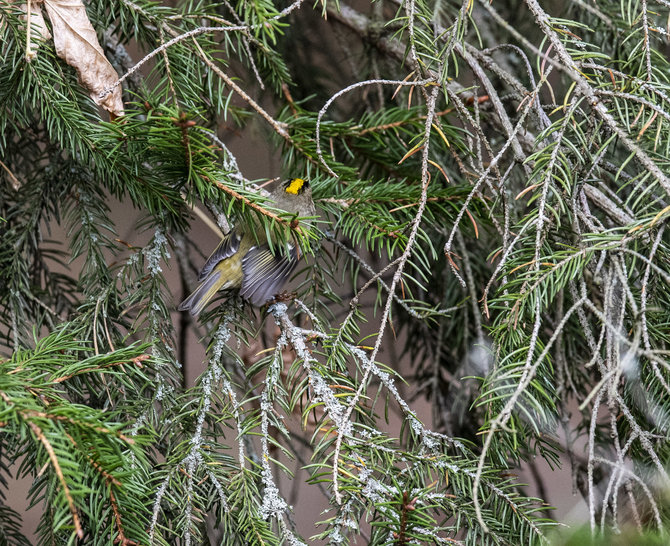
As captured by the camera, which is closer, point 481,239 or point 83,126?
point 83,126

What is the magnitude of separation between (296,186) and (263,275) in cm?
19

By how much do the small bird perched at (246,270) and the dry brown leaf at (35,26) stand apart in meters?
0.41

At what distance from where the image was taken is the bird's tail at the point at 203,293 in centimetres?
116

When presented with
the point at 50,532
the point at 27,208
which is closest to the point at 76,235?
the point at 27,208

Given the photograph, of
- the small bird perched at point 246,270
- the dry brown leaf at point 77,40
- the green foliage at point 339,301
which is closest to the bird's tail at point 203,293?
the small bird perched at point 246,270

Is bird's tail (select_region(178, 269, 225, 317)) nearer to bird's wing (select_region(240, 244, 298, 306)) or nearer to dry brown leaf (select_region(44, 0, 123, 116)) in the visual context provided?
bird's wing (select_region(240, 244, 298, 306))

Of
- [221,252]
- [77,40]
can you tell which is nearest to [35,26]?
[77,40]

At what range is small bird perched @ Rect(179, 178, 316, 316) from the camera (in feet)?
3.64

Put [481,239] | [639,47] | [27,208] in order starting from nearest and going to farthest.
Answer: [639,47], [27,208], [481,239]

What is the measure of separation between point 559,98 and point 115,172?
1035 millimetres

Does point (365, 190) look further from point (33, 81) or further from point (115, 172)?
point (33, 81)

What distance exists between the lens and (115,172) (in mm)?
826

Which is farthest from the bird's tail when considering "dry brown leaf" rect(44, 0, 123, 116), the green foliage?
"dry brown leaf" rect(44, 0, 123, 116)

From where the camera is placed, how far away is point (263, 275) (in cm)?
115
